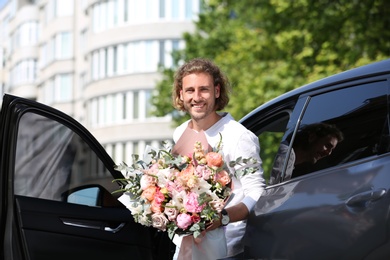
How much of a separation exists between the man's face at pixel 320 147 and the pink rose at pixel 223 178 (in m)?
0.43

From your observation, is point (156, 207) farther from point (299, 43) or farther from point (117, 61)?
Answer: point (117, 61)

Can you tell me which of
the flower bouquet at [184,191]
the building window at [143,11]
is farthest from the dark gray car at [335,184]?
the building window at [143,11]

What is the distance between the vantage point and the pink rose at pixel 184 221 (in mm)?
3568

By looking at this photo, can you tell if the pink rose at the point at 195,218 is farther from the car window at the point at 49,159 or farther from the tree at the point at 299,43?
the tree at the point at 299,43

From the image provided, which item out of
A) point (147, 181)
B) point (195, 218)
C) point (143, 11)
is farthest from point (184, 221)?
point (143, 11)

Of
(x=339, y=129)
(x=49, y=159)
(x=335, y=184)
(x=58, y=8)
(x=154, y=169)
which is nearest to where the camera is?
(x=335, y=184)

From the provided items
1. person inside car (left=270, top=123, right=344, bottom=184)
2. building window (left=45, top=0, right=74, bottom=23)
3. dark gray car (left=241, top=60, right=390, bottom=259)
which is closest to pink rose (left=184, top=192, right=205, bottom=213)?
dark gray car (left=241, top=60, right=390, bottom=259)

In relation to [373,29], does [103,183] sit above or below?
below

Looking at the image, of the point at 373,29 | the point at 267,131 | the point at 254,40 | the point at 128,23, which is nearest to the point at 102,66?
the point at 128,23

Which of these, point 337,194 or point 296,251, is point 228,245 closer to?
point 296,251

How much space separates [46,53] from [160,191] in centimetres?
6374

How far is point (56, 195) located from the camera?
13.9ft

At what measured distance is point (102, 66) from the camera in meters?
54.3

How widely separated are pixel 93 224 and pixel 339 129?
4.21ft
